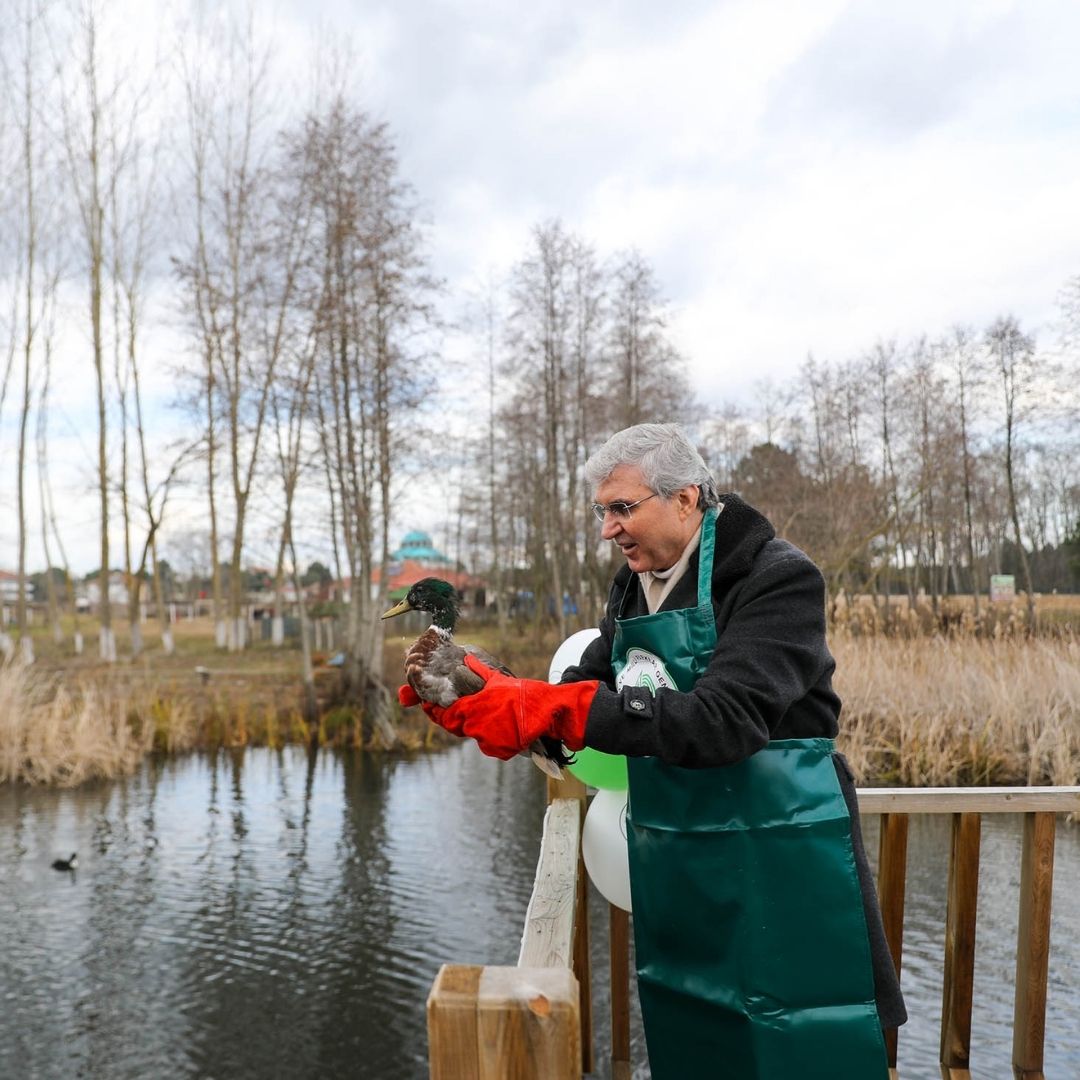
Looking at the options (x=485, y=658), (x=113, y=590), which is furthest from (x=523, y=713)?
(x=113, y=590)

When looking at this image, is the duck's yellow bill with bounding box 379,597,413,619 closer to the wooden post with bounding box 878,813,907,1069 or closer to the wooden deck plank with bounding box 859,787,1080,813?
the wooden deck plank with bounding box 859,787,1080,813

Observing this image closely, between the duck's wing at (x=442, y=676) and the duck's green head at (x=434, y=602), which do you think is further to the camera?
the duck's green head at (x=434, y=602)

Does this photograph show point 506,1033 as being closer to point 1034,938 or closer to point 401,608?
point 401,608

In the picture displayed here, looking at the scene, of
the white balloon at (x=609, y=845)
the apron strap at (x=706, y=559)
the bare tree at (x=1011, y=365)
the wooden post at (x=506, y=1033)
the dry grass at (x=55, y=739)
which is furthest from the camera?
the bare tree at (x=1011, y=365)

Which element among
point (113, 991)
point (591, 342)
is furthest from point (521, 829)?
point (591, 342)

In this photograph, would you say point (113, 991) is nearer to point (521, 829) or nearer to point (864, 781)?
point (521, 829)

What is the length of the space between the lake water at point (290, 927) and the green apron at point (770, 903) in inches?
149

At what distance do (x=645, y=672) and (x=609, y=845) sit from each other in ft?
2.84

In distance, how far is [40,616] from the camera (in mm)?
49688

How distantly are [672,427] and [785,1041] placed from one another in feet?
3.32

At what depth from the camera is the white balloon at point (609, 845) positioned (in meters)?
2.46

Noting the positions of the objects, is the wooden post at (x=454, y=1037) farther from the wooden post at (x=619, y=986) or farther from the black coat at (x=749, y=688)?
the wooden post at (x=619, y=986)

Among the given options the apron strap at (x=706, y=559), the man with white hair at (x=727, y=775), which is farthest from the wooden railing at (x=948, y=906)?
the apron strap at (x=706, y=559)

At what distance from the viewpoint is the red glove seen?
5.08ft
